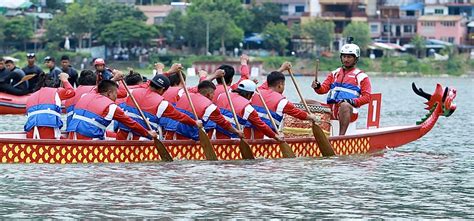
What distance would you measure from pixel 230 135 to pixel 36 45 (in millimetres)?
99642

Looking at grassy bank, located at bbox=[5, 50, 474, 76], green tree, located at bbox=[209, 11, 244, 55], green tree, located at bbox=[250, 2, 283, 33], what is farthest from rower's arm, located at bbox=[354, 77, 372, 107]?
green tree, located at bbox=[250, 2, 283, 33]

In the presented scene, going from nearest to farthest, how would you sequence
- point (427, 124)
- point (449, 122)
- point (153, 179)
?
point (153, 179), point (427, 124), point (449, 122)

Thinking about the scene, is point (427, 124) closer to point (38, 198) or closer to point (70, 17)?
point (38, 198)

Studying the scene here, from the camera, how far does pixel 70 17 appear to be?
120 metres

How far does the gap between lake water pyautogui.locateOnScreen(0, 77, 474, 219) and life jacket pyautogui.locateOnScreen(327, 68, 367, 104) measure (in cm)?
108

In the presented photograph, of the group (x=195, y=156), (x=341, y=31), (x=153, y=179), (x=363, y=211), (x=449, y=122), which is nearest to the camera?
(x=363, y=211)

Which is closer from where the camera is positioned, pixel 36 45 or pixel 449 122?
pixel 449 122

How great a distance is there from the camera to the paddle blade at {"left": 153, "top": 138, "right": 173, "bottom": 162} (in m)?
23.1

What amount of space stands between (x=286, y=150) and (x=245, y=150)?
86cm

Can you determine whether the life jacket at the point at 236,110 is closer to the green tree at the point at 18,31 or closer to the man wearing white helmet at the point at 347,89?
the man wearing white helmet at the point at 347,89

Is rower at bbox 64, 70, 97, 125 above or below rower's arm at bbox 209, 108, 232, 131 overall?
above

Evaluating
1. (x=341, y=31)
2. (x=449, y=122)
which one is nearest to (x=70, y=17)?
(x=341, y=31)

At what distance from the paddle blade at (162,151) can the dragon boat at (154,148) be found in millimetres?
113

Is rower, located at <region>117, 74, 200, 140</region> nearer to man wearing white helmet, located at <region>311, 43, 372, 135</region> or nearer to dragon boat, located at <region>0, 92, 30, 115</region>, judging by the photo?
man wearing white helmet, located at <region>311, 43, 372, 135</region>
